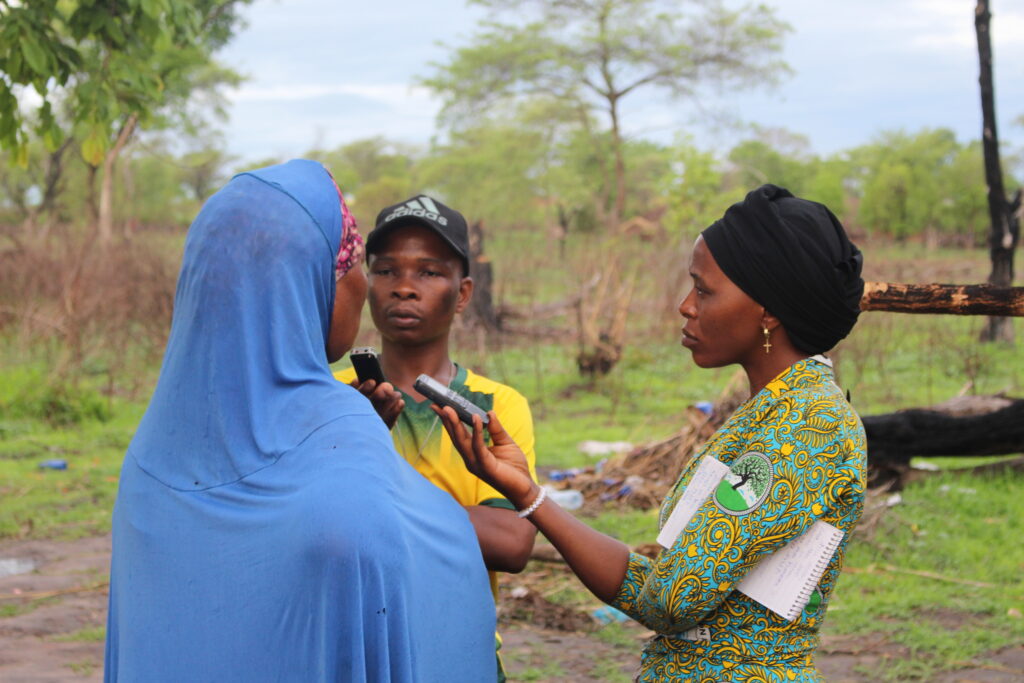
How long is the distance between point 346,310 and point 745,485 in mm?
788

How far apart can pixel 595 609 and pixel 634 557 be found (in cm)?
313

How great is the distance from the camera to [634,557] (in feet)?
6.74

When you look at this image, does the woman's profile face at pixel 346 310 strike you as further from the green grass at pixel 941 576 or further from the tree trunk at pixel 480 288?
the tree trunk at pixel 480 288

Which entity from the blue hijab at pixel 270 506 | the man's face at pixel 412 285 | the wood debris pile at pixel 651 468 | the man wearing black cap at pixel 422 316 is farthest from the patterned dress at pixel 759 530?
the wood debris pile at pixel 651 468

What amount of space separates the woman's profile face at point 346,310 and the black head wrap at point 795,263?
0.69 meters

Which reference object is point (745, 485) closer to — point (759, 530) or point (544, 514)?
point (759, 530)

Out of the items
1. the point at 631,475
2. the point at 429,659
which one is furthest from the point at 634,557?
the point at 631,475

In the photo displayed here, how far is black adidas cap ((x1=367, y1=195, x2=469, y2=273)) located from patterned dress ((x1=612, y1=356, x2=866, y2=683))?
0.93 metres

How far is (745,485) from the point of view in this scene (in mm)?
1827

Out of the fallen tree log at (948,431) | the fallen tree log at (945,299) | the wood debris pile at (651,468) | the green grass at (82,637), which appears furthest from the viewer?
the wood debris pile at (651,468)

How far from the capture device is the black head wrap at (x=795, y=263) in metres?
1.88

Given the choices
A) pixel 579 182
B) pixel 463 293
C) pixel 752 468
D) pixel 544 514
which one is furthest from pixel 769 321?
pixel 579 182

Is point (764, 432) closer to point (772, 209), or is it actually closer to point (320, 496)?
point (772, 209)

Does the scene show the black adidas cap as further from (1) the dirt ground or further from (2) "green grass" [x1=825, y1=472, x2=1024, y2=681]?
(2) "green grass" [x1=825, y1=472, x2=1024, y2=681]
